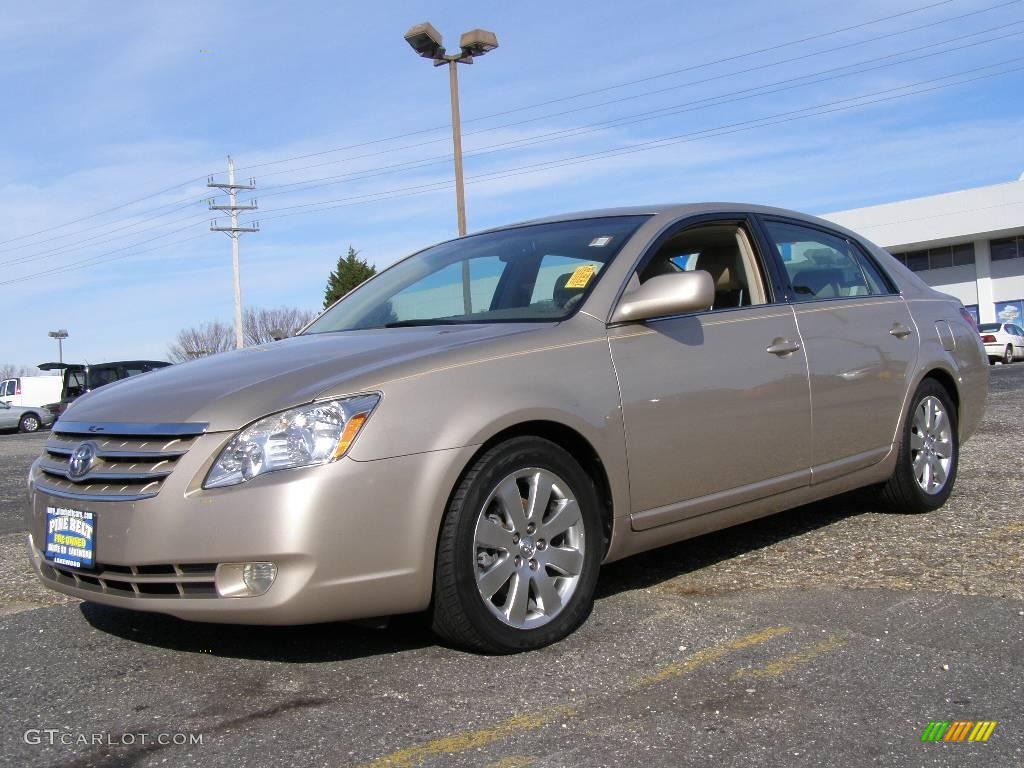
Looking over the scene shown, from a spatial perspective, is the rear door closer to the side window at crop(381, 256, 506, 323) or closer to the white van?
the side window at crop(381, 256, 506, 323)

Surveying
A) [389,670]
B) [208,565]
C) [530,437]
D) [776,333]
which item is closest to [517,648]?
[389,670]

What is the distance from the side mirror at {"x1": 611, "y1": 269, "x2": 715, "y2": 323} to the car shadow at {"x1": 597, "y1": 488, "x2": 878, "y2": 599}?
1127 mm

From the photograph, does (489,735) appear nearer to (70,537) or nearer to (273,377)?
(273,377)

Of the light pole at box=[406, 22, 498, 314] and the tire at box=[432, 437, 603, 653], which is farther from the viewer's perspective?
the light pole at box=[406, 22, 498, 314]

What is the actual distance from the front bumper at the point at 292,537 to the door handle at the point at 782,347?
1.79m

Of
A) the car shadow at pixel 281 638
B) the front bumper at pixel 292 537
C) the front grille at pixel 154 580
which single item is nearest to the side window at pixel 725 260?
the front bumper at pixel 292 537

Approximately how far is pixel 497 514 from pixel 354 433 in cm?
59

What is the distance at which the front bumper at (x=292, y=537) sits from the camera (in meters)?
3.08

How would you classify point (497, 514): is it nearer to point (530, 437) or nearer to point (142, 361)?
point (530, 437)

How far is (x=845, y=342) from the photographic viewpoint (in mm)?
4961

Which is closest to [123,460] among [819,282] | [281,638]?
[281,638]

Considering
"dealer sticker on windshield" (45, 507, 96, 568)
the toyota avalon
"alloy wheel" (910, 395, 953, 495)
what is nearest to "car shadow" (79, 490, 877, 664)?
the toyota avalon

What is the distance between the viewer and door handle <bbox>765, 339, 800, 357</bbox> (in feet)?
14.8

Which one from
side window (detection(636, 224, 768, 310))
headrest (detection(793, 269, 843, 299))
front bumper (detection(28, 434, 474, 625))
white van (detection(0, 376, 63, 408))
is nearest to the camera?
front bumper (detection(28, 434, 474, 625))
